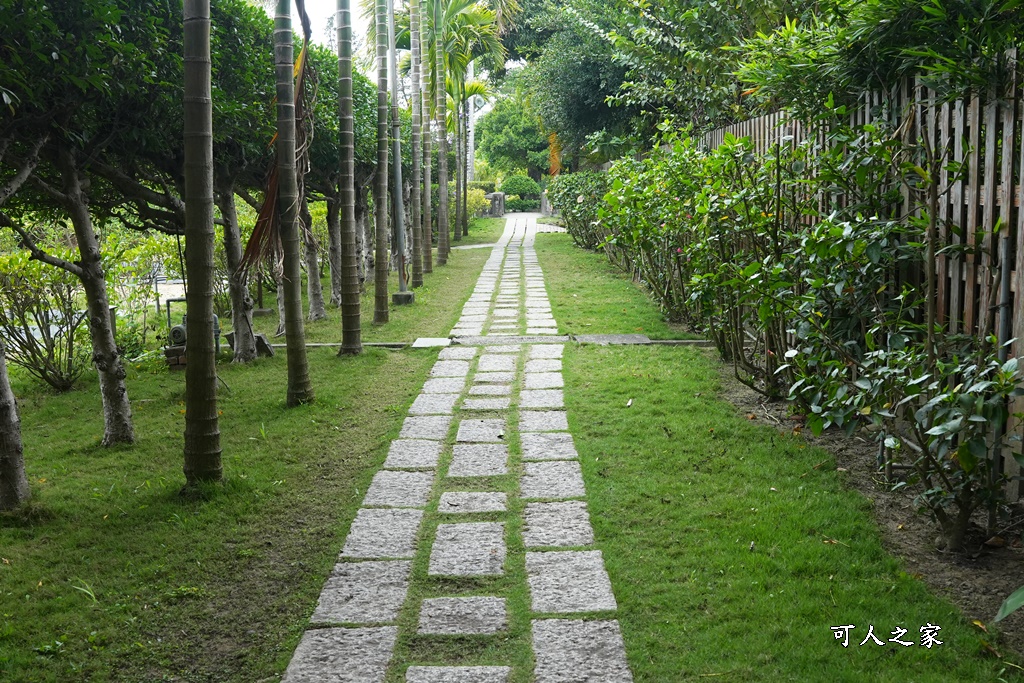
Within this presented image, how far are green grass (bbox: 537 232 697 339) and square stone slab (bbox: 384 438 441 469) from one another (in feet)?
13.5

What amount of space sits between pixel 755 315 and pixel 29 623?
14.9ft

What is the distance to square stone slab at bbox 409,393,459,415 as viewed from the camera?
6.48 meters

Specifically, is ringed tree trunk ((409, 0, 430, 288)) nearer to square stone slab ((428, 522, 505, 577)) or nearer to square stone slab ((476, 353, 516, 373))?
square stone slab ((476, 353, 516, 373))

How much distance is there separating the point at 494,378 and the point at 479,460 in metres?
2.29

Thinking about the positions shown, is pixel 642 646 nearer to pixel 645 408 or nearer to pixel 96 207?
pixel 645 408

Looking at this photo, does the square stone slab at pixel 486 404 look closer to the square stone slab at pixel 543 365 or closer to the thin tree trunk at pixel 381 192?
the square stone slab at pixel 543 365

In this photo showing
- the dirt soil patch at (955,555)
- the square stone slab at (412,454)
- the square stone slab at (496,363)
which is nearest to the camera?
the dirt soil patch at (955,555)

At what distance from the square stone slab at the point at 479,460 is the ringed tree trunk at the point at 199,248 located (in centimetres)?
132

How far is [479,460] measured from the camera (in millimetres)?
5277

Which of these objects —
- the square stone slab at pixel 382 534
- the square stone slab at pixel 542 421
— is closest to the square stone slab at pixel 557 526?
the square stone slab at pixel 382 534

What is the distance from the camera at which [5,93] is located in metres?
4.24

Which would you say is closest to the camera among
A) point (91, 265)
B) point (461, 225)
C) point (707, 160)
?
point (91, 265)

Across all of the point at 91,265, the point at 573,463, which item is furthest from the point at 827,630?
the point at 91,265

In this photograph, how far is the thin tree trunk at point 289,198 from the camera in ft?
21.2
